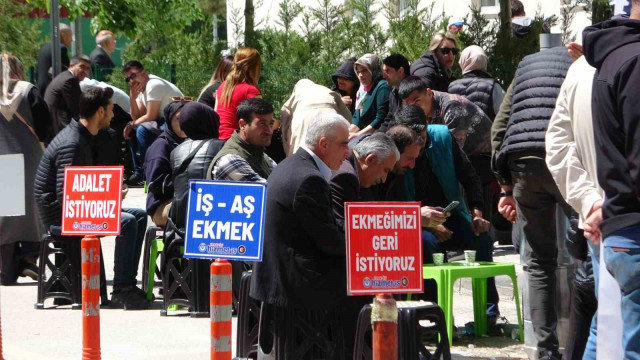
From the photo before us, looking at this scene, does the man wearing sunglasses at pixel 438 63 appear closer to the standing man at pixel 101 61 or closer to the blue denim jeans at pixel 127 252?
the blue denim jeans at pixel 127 252

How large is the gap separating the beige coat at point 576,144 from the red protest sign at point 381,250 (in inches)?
31.2

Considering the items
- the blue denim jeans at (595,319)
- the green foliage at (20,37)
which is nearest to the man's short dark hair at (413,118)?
the blue denim jeans at (595,319)

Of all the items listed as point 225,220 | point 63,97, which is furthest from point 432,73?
point 225,220

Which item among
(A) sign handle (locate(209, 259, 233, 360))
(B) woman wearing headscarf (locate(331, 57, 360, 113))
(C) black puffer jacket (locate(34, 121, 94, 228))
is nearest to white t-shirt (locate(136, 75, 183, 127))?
(B) woman wearing headscarf (locate(331, 57, 360, 113))

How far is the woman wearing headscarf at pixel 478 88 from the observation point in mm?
11289

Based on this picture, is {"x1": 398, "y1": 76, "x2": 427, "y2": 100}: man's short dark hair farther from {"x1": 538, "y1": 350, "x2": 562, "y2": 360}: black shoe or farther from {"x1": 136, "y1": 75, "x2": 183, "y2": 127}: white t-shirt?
{"x1": 136, "y1": 75, "x2": 183, "y2": 127}: white t-shirt

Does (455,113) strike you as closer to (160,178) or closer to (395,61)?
(395,61)

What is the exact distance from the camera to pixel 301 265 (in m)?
6.80

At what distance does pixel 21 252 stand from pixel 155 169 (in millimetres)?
2162

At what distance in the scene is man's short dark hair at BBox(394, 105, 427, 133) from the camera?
28.4 feet

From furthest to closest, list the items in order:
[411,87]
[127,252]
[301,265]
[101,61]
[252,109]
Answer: [101,61]
[127,252]
[411,87]
[252,109]
[301,265]

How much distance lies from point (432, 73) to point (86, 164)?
3703 millimetres

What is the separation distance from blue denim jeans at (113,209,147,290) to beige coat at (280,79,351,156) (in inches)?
60.8

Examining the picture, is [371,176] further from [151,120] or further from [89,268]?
[151,120]
